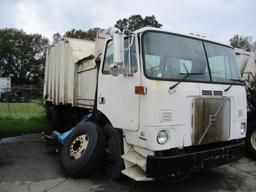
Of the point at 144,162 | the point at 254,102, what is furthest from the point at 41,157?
the point at 254,102

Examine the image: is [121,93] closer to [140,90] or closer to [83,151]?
[140,90]

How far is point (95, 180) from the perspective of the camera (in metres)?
5.33

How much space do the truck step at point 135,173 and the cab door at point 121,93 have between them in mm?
625

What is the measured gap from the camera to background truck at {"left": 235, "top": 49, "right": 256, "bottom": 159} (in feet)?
23.4

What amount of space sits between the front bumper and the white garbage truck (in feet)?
0.04

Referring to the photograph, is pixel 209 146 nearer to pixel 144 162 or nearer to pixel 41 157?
pixel 144 162

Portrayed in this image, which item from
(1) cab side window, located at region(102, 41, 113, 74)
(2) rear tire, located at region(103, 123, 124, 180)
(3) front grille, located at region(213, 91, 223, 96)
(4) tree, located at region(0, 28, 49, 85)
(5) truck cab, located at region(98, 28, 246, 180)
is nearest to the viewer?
(5) truck cab, located at region(98, 28, 246, 180)

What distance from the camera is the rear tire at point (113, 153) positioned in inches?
193

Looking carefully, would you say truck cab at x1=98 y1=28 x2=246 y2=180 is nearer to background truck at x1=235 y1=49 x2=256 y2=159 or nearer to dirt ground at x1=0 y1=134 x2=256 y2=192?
dirt ground at x1=0 y1=134 x2=256 y2=192

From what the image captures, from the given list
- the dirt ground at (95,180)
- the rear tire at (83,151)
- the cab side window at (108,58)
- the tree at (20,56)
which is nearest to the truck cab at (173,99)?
the cab side window at (108,58)

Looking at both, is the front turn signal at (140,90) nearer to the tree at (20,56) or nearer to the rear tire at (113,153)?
the rear tire at (113,153)

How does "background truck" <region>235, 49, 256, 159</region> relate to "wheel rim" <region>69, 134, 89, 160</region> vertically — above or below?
above

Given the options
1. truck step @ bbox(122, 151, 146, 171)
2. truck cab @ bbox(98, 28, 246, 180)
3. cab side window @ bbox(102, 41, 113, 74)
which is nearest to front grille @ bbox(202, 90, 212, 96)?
truck cab @ bbox(98, 28, 246, 180)

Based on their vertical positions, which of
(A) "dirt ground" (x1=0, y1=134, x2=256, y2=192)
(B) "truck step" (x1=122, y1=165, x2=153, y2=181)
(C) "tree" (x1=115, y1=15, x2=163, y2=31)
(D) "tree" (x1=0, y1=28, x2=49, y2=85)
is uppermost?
(D) "tree" (x1=0, y1=28, x2=49, y2=85)
